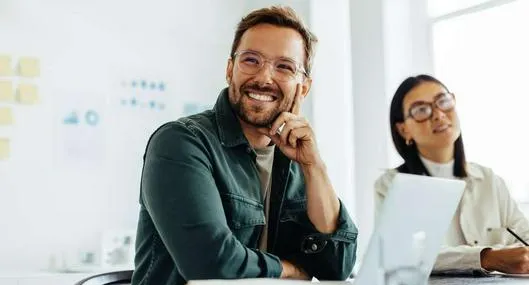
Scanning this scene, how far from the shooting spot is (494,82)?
2822 millimetres

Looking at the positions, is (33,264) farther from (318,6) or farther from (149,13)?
(318,6)

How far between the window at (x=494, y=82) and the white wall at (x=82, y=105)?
1426mm

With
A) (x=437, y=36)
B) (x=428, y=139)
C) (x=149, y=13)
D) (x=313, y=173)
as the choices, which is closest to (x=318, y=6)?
(x=437, y=36)

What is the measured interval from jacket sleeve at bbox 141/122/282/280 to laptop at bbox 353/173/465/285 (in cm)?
40

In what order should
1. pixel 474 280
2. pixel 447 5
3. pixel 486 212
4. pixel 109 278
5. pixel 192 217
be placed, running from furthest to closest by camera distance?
pixel 447 5 < pixel 486 212 < pixel 109 278 < pixel 474 280 < pixel 192 217

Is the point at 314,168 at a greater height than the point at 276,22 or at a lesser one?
lesser

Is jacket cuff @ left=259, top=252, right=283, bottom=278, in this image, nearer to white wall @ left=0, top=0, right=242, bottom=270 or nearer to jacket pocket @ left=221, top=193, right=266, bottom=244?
jacket pocket @ left=221, top=193, right=266, bottom=244

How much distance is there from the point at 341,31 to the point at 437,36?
532 mm

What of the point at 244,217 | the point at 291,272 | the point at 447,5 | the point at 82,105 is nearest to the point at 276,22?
the point at 244,217

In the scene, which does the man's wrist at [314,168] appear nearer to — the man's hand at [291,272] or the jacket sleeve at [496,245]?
the man's hand at [291,272]

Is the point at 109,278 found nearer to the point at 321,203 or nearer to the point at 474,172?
the point at 321,203

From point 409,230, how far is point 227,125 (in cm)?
69

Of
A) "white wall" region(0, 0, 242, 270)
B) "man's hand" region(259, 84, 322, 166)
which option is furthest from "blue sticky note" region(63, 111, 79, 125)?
"man's hand" region(259, 84, 322, 166)

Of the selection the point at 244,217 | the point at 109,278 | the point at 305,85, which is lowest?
the point at 109,278
